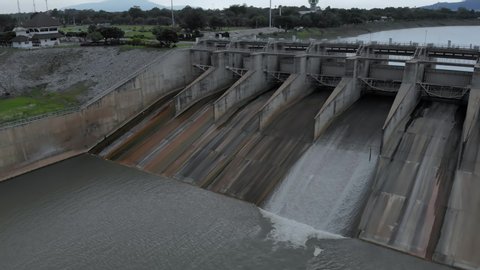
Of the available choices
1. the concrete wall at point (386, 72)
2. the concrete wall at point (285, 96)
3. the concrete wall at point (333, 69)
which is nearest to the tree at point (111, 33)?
the concrete wall at point (285, 96)

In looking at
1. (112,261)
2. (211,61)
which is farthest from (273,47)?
(112,261)

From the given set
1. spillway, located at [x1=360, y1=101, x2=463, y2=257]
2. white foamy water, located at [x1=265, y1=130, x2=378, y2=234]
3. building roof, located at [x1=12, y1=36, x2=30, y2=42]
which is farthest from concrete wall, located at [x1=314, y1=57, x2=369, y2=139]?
building roof, located at [x1=12, y1=36, x2=30, y2=42]

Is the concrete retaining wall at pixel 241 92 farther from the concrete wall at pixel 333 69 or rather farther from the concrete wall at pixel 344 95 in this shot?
the concrete wall at pixel 344 95

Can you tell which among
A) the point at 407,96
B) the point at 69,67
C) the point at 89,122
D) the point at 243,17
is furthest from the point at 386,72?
the point at 243,17

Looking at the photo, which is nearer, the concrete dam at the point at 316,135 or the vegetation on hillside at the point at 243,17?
the concrete dam at the point at 316,135

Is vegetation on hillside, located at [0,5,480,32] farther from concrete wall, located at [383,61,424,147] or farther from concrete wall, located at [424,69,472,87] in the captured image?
concrete wall, located at [383,61,424,147]

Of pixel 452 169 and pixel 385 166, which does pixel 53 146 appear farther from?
pixel 452 169
